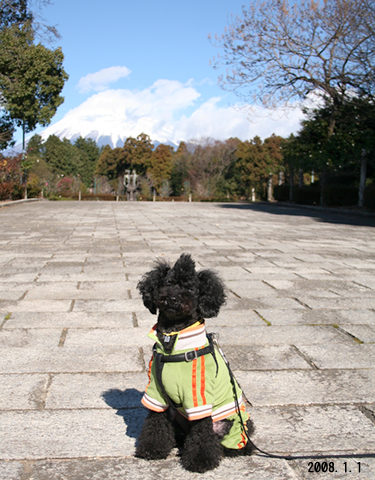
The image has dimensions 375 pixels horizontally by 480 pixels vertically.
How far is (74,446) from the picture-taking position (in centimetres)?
219

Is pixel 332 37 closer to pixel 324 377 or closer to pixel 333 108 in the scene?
pixel 333 108

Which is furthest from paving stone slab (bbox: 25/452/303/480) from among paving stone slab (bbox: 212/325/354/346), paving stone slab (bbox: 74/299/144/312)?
paving stone slab (bbox: 74/299/144/312)

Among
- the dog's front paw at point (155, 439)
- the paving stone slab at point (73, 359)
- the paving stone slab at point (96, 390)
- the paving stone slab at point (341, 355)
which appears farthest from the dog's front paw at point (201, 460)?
the paving stone slab at point (341, 355)

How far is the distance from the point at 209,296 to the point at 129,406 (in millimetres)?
923

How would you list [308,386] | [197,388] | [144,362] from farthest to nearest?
1. [144,362]
2. [308,386]
3. [197,388]

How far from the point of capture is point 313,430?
7.75 ft

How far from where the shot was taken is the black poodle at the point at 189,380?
1.99m

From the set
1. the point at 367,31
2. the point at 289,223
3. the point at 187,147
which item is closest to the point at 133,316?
the point at 289,223

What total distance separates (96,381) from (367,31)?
1632cm

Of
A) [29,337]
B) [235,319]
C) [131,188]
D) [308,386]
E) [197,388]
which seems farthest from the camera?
[131,188]

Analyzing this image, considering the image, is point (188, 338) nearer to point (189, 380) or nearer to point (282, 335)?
point (189, 380)

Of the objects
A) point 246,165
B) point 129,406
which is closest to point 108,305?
point 129,406

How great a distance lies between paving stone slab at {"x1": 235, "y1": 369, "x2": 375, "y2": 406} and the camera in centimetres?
270

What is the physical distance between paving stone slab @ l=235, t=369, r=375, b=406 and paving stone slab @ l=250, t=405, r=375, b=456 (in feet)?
0.30
